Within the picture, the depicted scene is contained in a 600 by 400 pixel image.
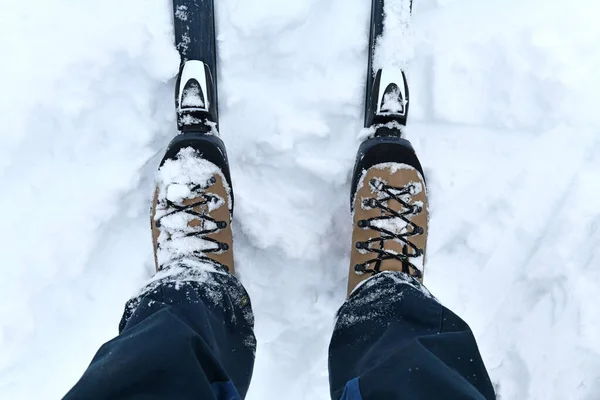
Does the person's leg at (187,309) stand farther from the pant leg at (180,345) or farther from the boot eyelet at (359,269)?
the boot eyelet at (359,269)

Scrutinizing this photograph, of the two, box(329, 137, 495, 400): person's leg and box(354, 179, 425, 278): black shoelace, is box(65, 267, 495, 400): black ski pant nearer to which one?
box(329, 137, 495, 400): person's leg

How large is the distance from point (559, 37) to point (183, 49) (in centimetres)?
89

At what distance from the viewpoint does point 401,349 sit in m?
0.77

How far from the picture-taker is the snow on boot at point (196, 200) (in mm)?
1158

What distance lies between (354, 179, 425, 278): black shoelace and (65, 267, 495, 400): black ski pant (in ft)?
0.38

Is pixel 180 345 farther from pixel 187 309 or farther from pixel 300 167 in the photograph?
pixel 300 167

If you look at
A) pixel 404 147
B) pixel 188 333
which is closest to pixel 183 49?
pixel 404 147

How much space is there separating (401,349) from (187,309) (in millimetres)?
355

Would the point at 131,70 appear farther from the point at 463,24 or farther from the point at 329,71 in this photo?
the point at 463,24

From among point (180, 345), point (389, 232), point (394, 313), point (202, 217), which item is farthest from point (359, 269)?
point (180, 345)

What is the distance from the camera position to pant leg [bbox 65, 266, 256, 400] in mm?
678

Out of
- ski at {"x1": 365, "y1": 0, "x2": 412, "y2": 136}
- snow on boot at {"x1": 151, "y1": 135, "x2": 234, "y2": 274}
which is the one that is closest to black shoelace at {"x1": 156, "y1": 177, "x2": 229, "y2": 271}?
snow on boot at {"x1": 151, "y1": 135, "x2": 234, "y2": 274}

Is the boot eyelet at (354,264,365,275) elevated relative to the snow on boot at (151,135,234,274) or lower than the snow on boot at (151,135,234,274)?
lower

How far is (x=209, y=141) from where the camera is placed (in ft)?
3.95
